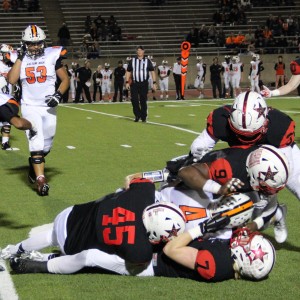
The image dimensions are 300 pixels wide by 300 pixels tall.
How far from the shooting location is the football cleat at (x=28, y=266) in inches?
229

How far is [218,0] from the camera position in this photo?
125 ft

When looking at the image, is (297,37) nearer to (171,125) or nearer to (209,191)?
(171,125)

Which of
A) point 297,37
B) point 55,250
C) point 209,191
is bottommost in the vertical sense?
point 297,37

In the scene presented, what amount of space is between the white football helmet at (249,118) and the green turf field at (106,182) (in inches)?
39.0

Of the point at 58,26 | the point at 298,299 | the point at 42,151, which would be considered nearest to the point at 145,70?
the point at 42,151

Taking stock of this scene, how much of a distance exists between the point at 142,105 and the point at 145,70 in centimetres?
87

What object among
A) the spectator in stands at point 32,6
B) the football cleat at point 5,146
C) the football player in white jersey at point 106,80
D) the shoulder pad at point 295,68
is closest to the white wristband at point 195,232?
the shoulder pad at point 295,68

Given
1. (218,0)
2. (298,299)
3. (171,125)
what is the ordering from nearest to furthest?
1. (298,299)
2. (171,125)
3. (218,0)

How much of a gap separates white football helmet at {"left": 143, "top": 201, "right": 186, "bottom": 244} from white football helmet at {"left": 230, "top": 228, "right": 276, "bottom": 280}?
39 cm

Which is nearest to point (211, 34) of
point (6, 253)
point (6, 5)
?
point (6, 5)

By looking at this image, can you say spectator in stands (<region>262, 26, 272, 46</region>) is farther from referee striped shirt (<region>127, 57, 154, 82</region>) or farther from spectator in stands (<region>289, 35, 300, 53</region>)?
referee striped shirt (<region>127, 57, 154, 82</region>)

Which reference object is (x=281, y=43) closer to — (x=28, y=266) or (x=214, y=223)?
(x=28, y=266)

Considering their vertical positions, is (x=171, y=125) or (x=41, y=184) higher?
(x=41, y=184)

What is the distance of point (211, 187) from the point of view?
546 centimetres
